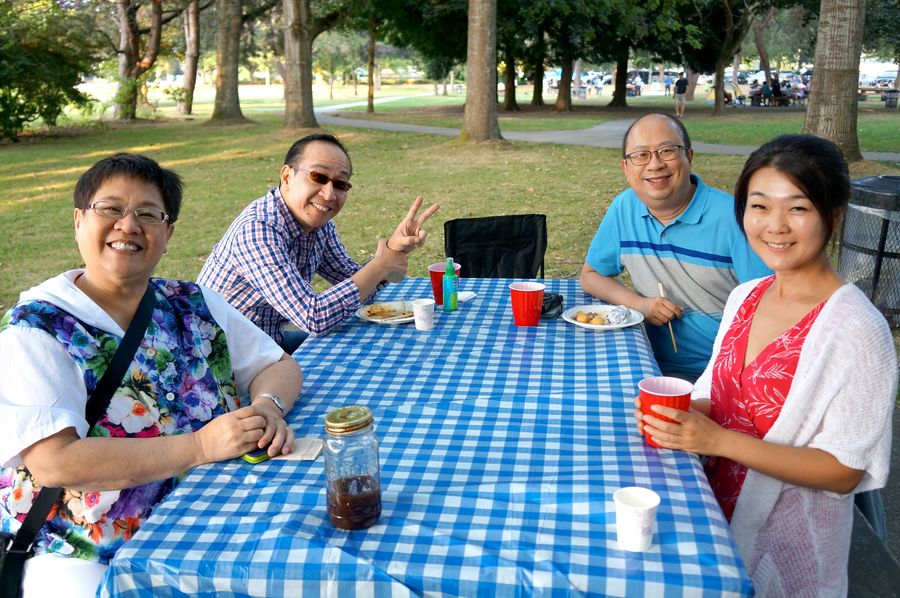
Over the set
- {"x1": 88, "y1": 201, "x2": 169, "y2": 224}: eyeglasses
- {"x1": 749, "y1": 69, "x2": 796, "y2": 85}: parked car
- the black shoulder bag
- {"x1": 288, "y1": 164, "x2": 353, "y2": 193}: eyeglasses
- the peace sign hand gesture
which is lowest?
the black shoulder bag

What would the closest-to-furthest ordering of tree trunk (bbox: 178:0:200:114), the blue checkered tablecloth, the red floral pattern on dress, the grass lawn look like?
1. the blue checkered tablecloth
2. the red floral pattern on dress
3. the grass lawn
4. tree trunk (bbox: 178:0:200:114)

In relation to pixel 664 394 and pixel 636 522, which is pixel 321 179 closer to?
pixel 664 394

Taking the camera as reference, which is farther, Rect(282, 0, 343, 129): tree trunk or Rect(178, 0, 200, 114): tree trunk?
Rect(178, 0, 200, 114): tree trunk

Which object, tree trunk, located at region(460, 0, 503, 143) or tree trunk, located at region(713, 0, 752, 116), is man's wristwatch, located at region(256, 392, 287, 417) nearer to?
tree trunk, located at region(460, 0, 503, 143)

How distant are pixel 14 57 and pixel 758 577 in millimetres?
23141

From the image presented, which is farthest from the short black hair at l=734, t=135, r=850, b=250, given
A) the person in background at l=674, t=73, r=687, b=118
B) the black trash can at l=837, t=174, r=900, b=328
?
the person in background at l=674, t=73, r=687, b=118

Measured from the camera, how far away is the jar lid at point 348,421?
5.12 ft

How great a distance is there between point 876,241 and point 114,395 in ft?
18.1

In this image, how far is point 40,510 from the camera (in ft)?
6.15

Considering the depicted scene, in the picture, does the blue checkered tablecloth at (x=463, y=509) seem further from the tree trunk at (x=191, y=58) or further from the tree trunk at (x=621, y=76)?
the tree trunk at (x=621, y=76)

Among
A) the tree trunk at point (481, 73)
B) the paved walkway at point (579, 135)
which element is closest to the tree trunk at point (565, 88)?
the paved walkway at point (579, 135)

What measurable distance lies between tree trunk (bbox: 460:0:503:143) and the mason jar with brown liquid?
47.2ft

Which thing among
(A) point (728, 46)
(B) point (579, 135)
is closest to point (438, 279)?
(B) point (579, 135)

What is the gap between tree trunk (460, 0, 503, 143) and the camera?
14734mm
